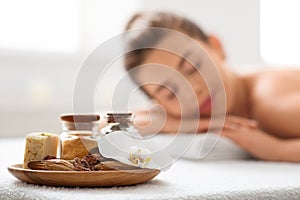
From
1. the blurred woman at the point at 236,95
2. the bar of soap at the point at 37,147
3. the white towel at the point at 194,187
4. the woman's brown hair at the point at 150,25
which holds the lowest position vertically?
the white towel at the point at 194,187

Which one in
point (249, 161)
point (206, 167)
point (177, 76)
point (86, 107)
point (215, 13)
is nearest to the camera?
point (86, 107)

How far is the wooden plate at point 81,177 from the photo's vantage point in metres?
0.75

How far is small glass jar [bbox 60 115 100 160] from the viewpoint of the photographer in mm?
829

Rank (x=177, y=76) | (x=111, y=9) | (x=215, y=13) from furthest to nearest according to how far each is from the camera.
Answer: (x=215, y=13) < (x=111, y=9) < (x=177, y=76)

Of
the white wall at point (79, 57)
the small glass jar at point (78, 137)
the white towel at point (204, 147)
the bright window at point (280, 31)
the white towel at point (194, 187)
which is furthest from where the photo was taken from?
the bright window at point (280, 31)

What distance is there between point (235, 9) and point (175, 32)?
1.11m

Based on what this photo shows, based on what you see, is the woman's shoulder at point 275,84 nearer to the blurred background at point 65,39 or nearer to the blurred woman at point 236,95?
the blurred woman at point 236,95

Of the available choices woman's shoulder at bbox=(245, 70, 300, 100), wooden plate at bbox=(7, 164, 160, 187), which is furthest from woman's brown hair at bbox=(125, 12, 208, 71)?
wooden plate at bbox=(7, 164, 160, 187)

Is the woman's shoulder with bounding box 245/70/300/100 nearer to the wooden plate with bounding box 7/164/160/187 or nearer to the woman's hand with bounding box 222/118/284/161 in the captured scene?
the woman's hand with bounding box 222/118/284/161

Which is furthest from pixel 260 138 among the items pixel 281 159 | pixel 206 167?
pixel 206 167

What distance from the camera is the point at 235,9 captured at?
263cm

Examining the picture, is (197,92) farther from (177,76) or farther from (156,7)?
(156,7)

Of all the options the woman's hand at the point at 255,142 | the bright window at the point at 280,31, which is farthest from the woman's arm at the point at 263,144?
the bright window at the point at 280,31

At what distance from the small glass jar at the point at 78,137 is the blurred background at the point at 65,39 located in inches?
42.3
